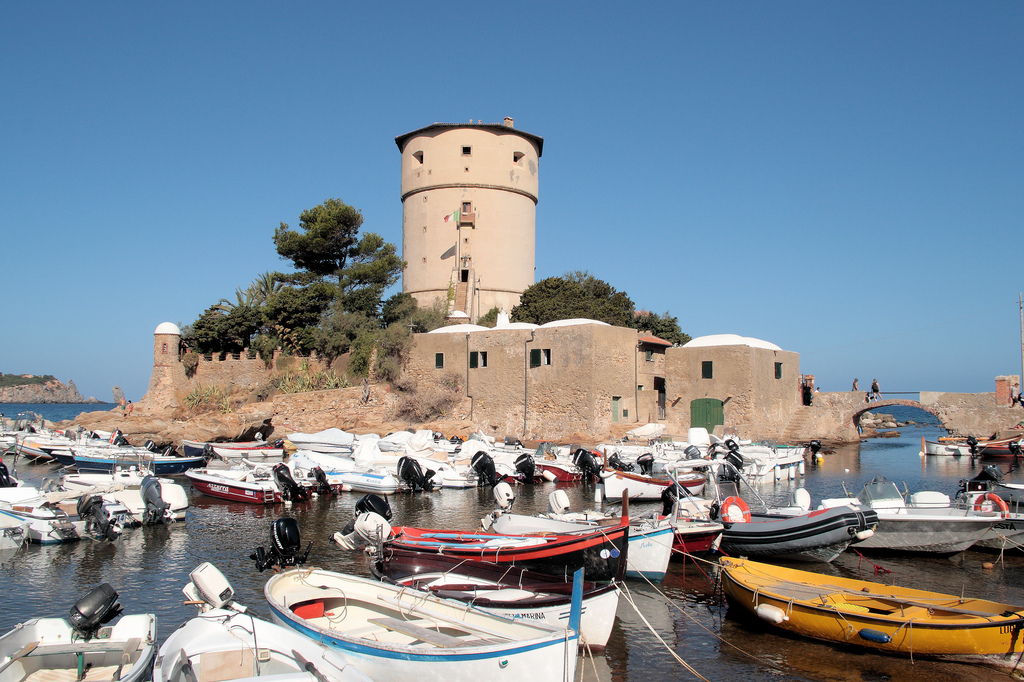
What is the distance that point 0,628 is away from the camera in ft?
26.6

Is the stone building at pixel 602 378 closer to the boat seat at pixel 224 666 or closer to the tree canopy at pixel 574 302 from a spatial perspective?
the tree canopy at pixel 574 302

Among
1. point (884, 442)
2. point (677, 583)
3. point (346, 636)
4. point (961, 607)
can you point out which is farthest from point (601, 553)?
point (884, 442)

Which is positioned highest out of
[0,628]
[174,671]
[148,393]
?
[148,393]

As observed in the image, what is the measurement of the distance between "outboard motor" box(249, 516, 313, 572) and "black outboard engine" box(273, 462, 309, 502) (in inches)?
243

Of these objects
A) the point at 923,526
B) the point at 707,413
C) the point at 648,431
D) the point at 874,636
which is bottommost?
the point at 874,636

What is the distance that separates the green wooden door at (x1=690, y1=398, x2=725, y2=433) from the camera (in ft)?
90.5

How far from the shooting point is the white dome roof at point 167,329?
35.0 m

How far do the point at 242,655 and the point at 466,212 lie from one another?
31862mm

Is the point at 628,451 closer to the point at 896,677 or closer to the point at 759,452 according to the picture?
the point at 759,452

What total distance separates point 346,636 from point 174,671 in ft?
4.28

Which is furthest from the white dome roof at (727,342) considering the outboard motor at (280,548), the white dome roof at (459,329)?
the outboard motor at (280,548)

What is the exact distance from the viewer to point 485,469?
18.8 m

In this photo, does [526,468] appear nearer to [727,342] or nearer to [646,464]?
[646,464]

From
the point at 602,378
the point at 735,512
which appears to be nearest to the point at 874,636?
the point at 735,512
